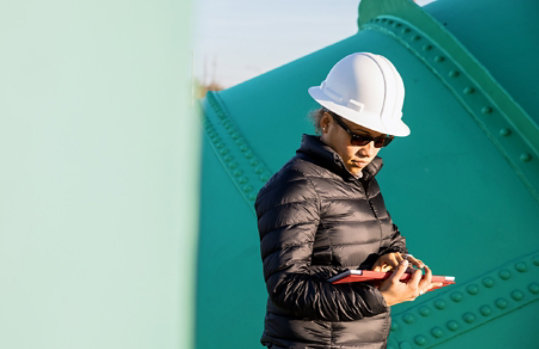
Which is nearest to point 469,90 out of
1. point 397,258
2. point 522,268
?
point 522,268

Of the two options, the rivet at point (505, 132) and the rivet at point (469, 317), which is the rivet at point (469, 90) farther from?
the rivet at point (469, 317)

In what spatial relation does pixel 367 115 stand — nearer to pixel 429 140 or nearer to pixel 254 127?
pixel 429 140

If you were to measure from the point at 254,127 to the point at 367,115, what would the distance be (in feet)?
4.67

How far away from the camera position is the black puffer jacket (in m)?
1.55

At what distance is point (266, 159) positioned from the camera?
2.93m

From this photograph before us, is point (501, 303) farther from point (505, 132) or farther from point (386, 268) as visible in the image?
point (386, 268)

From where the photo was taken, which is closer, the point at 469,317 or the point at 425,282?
the point at 425,282

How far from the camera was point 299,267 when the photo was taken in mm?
1549

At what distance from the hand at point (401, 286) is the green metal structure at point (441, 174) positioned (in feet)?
2.79

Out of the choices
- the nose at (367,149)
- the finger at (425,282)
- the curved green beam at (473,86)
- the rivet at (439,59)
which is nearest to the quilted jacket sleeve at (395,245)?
the finger at (425,282)

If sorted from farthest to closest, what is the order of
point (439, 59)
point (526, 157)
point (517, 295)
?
point (439, 59)
point (526, 157)
point (517, 295)

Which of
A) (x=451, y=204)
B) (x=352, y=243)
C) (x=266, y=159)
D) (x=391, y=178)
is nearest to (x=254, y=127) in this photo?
(x=266, y=159)

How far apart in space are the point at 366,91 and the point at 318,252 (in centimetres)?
49

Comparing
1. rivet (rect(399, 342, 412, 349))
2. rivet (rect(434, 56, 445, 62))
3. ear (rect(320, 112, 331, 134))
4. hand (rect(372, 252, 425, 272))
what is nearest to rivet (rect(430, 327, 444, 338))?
rivet (rect(399, 342, 412, 349))
